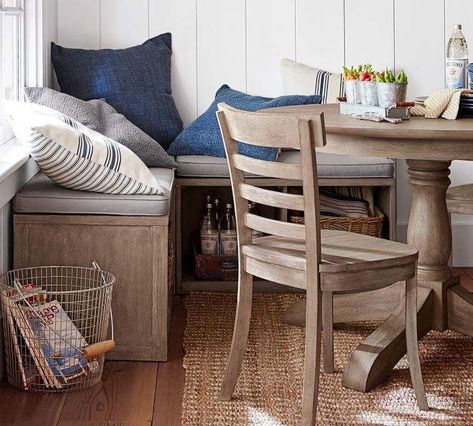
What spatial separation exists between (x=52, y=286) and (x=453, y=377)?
1272 mm

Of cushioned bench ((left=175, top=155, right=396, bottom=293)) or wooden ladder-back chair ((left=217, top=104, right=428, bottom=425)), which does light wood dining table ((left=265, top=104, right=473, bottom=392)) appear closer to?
wooden ladder-back chair ((left=217, top=104, right=428, bottom=425))

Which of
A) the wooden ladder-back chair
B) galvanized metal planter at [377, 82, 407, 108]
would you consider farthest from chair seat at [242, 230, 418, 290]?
galvanized metal planter at [377, 82, 407, 108]

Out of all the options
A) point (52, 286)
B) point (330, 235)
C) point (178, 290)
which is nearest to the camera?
point (330, 235)

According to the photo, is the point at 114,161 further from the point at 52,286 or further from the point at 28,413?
the point at 28,413

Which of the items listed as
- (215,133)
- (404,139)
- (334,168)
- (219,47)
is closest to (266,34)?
(219,47)

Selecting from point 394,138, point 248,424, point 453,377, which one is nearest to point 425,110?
point 394,138

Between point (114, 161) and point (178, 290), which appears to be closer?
point (114, 161)

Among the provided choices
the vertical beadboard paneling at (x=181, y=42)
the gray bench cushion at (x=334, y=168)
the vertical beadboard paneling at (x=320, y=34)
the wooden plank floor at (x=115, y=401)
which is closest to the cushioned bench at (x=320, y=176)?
the gray bench cushion at (x=334, y=168)

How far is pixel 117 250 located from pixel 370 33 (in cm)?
181

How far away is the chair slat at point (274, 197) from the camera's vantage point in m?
2.43

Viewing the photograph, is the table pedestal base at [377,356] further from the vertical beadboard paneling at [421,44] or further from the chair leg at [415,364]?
the vertical beadboard paneling at [421,44]

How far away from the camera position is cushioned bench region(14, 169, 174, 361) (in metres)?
3.04

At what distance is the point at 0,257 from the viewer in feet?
9.68

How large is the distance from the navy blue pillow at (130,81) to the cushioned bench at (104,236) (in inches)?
41.8
